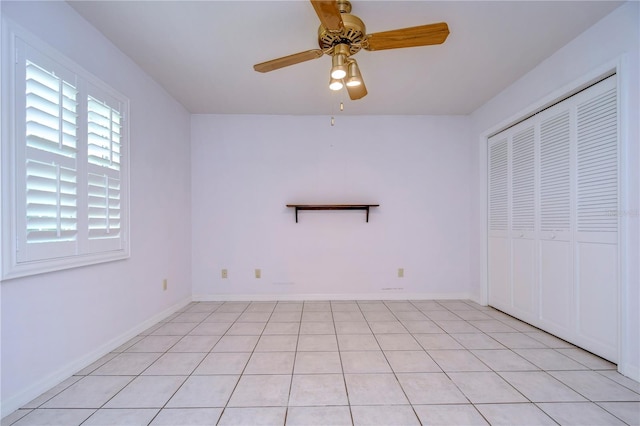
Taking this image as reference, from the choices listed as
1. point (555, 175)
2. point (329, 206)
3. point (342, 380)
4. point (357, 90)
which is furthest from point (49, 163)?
point (555, 175)

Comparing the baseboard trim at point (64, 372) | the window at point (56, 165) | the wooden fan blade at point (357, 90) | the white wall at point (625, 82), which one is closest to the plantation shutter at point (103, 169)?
the window at point (56, 165)

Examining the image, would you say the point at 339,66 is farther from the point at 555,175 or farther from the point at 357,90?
the point at 555,175

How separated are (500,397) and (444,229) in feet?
7.77

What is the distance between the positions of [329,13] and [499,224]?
2.93m

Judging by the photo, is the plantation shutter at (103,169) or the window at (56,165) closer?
the window at (56,165)

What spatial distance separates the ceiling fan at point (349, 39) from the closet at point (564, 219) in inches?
58.6

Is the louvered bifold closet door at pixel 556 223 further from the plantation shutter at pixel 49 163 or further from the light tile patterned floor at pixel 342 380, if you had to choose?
the plantation shutter at pixel 49 163

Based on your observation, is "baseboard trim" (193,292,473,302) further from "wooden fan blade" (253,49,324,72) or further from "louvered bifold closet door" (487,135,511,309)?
"wooden fan blade" (253,49,324,72)

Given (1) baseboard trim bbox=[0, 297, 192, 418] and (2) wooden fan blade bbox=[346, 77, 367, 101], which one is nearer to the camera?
(1) baseboard trim bbox=[0, 297, 192, 418]

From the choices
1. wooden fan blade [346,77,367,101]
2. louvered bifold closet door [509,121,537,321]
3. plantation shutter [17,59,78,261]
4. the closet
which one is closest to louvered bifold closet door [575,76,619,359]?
the closet

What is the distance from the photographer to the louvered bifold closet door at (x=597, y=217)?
1977mm

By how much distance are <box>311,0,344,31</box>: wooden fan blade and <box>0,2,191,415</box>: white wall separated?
165 centimetres

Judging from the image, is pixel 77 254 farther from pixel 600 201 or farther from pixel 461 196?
pixel 461 196

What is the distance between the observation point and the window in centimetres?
149
